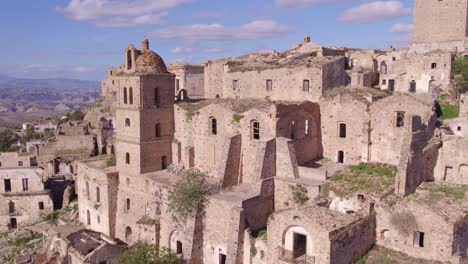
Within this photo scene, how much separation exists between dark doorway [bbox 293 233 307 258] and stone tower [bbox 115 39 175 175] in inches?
474

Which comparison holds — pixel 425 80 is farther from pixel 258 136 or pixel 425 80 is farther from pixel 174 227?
pixel 174 227

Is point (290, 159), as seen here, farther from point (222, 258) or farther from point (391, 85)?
point (391, 85)

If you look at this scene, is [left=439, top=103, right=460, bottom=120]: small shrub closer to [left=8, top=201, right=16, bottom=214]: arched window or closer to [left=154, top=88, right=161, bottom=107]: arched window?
[left=154, top=88, right=161, bottom=107]: arched window

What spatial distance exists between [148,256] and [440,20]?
26734 millimetres

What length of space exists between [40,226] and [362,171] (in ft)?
79.0

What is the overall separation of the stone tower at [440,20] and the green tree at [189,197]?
2188 cm

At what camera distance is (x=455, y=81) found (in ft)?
92.4

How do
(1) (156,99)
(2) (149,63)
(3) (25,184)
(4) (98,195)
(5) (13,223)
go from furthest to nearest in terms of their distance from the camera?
(3) (25,184), (5) (13,223), (4) (98,195), (1) (156,99), (2) (149,63)

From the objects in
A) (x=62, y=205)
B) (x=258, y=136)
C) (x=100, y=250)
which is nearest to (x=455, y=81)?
(x=258, y=136)

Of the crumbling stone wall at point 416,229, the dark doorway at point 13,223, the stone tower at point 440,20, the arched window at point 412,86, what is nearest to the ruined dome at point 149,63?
the crumbling stone wall at point 416,229

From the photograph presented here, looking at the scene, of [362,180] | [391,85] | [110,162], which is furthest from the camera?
[110,162]

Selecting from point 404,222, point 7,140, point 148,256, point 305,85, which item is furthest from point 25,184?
point 7,140

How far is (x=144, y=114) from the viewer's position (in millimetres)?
27391

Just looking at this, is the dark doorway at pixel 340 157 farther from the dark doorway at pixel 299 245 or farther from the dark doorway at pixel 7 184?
the dark doorway at pixel 7 184
